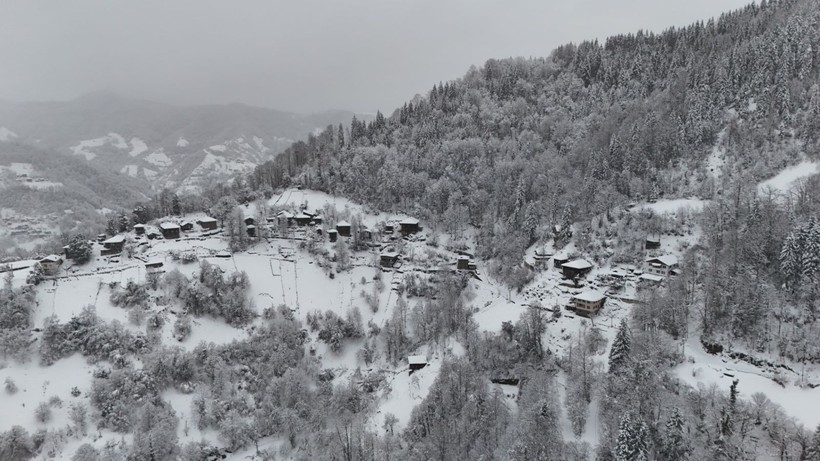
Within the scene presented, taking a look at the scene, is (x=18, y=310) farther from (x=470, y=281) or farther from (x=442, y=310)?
(x=470, y=281)

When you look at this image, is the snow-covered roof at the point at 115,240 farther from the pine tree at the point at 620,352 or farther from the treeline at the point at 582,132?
the pine tree at the point at 620,352

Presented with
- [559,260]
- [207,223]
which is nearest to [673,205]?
[559,260]

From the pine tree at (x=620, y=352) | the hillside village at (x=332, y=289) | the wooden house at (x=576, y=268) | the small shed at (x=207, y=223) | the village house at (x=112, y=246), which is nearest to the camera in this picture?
the pine tree at (x=620, y=352)

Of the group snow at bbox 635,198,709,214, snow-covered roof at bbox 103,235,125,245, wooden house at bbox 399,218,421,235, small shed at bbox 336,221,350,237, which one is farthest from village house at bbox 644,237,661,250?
snow-covered roof at bbox 103,235,125,245

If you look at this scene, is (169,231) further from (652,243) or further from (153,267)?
(652,243)

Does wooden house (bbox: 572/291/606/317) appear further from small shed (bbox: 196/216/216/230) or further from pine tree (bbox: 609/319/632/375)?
small shed (bbox: 196/216/216/230)

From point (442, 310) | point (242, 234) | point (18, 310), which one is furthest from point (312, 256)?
point (18, 310)

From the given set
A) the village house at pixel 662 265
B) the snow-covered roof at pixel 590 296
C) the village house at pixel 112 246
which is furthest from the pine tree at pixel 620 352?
the village house at pixel 112 246

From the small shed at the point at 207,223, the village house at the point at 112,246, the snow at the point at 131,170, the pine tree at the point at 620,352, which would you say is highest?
the snow at the point at 131,170
